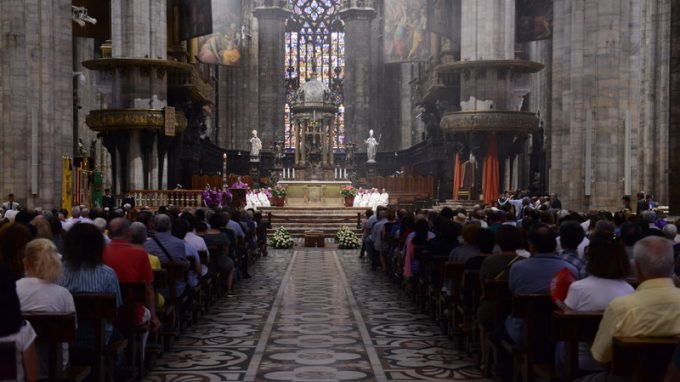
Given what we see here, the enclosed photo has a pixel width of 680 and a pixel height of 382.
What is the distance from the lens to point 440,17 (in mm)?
32781

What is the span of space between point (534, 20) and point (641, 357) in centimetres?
→ 2906

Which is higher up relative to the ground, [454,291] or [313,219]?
[454,291]

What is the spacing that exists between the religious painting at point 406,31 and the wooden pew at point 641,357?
31.6 metres

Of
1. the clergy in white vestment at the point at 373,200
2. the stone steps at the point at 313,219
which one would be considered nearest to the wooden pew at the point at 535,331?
the stone steps at the point at 313,219

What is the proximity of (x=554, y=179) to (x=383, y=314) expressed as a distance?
11831 mm

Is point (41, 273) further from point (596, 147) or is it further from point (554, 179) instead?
point (554, 179)

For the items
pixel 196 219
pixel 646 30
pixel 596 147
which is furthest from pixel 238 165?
pixel 196 219

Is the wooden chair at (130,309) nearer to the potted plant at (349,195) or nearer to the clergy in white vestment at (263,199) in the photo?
Answer: the clergy in white vestment at (263,199)

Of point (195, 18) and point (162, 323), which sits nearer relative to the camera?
point (162, 323)

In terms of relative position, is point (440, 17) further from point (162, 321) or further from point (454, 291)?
point (162, 321)

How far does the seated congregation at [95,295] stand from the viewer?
4.60 meters

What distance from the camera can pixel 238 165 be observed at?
4706 centimetres

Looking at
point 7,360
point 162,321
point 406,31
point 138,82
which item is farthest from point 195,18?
point 7,360

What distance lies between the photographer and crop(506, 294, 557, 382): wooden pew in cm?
595
